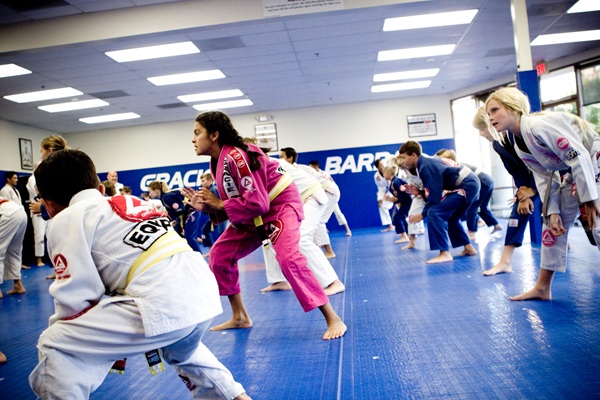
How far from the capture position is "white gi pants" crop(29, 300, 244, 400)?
150 centimetres

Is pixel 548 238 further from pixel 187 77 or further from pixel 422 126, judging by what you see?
pixel 422 126

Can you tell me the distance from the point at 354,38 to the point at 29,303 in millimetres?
6466

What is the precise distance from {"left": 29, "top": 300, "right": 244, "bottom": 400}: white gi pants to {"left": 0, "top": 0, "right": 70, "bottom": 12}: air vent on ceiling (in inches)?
241

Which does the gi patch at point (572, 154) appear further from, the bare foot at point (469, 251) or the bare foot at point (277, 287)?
the bare foot at point (469, 251)

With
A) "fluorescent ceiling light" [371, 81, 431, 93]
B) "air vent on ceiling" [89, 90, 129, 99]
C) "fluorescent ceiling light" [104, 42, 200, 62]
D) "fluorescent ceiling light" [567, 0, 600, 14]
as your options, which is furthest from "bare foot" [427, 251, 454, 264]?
"air vent on ceiling" [89, 90, 129, 99]

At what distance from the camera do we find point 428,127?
1496cm

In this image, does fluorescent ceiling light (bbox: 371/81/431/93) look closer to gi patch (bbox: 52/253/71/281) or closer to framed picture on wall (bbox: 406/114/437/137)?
framed picture on wall (bbox: 406/114/437/137)

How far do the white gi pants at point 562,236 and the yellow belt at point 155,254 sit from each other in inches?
93.1

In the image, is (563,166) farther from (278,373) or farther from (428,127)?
(428,127)

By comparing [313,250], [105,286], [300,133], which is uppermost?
[300,133]

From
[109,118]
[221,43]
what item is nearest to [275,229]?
[221,43]

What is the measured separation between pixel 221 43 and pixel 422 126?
840 centimetres

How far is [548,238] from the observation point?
3207 millimetres

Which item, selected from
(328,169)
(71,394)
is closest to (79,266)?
(71,394)
